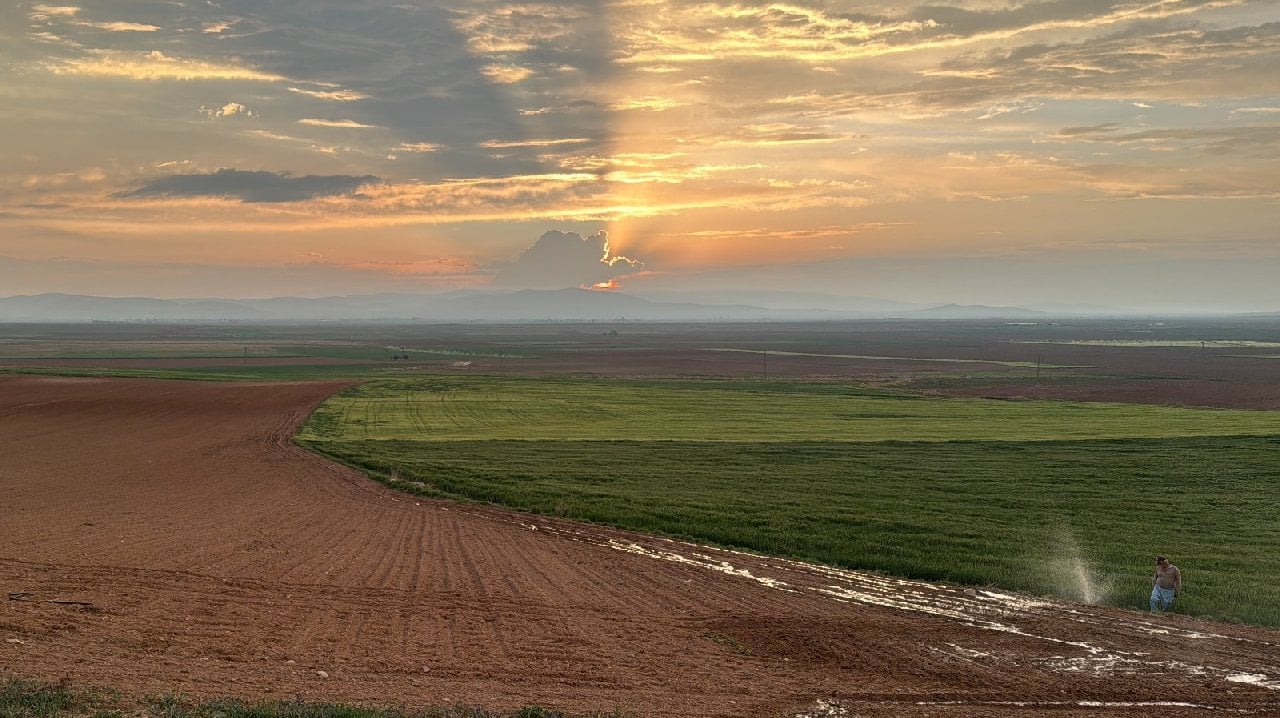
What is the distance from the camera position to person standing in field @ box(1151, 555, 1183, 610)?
61.6 feet

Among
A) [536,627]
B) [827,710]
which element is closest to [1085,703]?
[827,710]

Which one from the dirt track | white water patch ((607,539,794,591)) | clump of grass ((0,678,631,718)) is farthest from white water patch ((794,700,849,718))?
white water patch ((607,539,794,591))

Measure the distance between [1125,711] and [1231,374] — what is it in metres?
121

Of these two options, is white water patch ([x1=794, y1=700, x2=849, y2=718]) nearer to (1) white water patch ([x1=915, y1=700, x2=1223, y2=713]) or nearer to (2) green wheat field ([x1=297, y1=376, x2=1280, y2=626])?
(1) white water patch ([x1=915, y1=700, x2=1223, y2=713])

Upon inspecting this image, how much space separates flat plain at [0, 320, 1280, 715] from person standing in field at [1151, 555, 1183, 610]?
0.80 metres

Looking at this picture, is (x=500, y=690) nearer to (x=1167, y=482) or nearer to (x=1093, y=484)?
(x=1093, y=484)

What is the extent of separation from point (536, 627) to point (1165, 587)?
1349 centimetres

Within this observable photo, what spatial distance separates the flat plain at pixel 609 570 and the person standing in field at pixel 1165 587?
80cm

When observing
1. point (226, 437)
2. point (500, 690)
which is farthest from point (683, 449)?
point (500, 690)

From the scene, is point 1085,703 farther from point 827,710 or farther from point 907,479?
point 907,479

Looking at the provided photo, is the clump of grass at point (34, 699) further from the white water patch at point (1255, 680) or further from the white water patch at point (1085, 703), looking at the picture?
the white water patch at point (1255, 680)

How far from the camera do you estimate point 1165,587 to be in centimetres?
1889

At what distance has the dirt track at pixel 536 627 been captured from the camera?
1336cm

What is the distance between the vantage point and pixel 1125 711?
13.1 metres
